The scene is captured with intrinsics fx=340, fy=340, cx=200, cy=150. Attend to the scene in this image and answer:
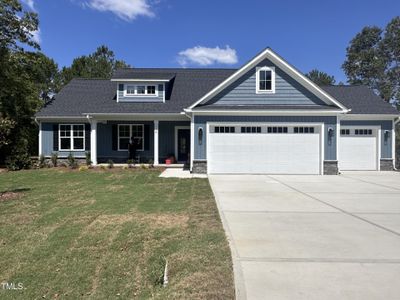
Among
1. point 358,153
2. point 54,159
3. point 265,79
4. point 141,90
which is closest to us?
point 265,79

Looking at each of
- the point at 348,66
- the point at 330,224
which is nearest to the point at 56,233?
the point at 330,224

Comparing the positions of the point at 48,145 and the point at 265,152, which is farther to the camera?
the point at 48,145

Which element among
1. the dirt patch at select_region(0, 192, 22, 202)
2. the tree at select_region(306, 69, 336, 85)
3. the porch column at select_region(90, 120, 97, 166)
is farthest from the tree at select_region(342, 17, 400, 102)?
the dirt patch at select_region(0, 192, 22, 202)

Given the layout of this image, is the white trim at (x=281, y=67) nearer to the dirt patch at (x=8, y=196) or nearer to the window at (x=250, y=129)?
the window at (x=250, y=129)

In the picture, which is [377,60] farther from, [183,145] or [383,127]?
[183,145]

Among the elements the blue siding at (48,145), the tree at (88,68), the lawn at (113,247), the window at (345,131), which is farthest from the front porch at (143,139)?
the tree at (88,68)

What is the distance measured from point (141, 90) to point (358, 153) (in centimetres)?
1280

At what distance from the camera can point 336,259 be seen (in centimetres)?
472

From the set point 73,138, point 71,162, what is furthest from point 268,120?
point 73,138

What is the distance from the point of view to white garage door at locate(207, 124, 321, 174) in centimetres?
1611

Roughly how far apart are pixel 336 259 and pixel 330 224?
6.87 feet

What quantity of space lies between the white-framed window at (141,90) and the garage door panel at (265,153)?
6.01 meters

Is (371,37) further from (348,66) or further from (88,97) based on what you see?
(88,97)

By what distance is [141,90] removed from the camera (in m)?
20.4
